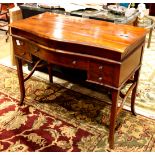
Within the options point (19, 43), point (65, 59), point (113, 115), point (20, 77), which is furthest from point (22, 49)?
point (113, 115)

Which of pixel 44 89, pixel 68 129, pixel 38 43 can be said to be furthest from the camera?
pixel 44 89

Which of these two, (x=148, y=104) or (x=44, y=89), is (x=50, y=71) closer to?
(x=44, y=89)

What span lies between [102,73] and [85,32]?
34 centimetres

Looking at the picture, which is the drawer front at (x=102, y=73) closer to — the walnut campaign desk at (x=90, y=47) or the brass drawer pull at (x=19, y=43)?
the walnut campaign desk at (x=90, y=47)

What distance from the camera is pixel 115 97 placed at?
5.11 feet

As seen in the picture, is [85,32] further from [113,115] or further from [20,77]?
[20,77]

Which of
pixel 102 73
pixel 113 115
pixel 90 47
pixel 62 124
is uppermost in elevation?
pixel 90 47

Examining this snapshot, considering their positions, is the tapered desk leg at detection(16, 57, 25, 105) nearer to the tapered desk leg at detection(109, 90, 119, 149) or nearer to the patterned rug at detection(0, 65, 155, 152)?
the patterned rug at detection(0, 65, 155, 152)

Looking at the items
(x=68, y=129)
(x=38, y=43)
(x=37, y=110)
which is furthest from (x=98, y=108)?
(x=38, y=43)

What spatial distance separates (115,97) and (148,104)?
33.4 inches

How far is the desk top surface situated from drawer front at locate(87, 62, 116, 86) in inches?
5.0

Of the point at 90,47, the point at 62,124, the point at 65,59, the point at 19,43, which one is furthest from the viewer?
the point at 62,124

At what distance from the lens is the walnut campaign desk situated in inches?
57.5

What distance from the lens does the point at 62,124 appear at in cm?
202
